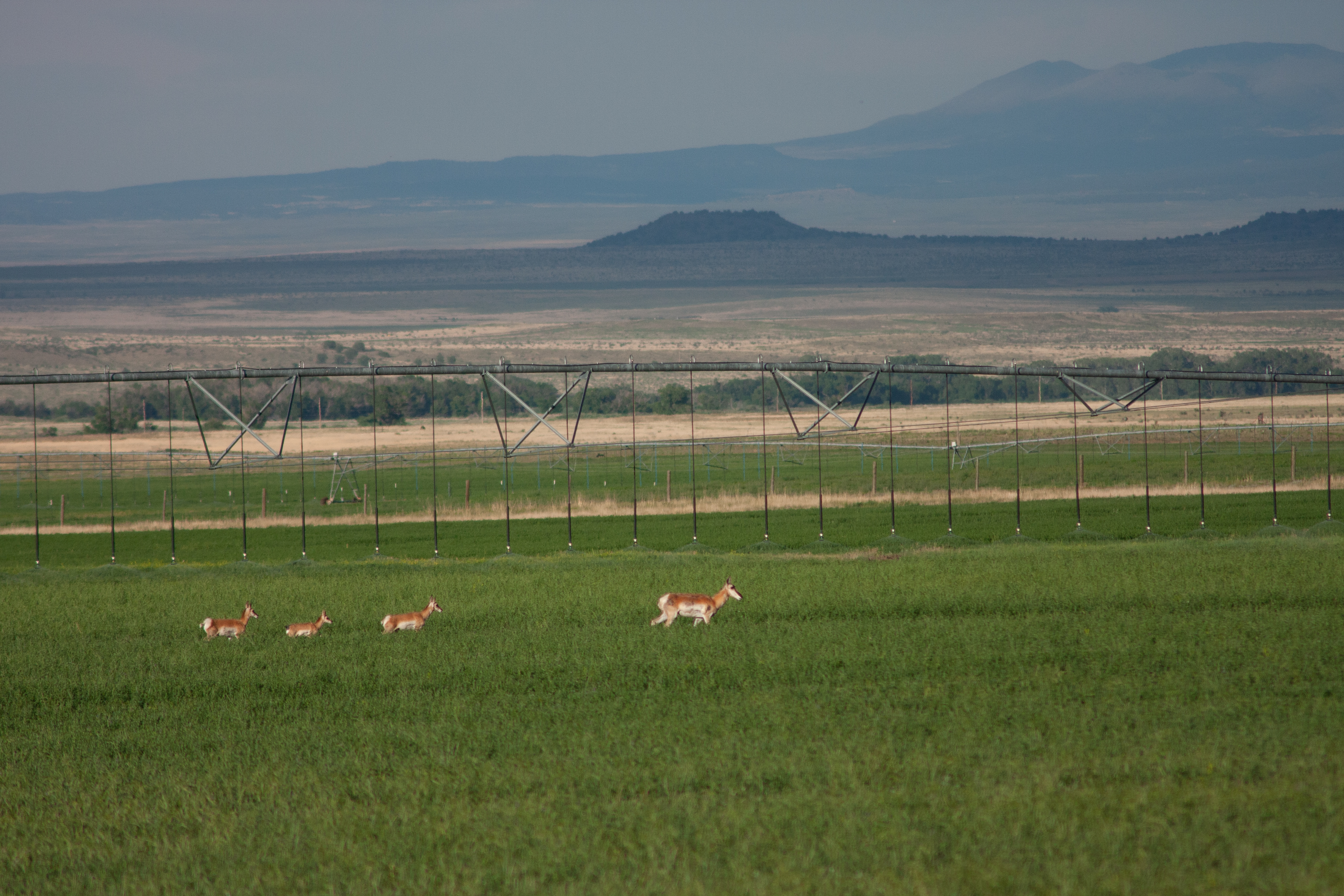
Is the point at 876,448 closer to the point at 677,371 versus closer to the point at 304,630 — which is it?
the point at 677,371

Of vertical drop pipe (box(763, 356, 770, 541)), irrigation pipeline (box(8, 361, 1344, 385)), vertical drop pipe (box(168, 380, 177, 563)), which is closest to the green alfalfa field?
vertical drop pipe (box(168, 380, 177, 563))

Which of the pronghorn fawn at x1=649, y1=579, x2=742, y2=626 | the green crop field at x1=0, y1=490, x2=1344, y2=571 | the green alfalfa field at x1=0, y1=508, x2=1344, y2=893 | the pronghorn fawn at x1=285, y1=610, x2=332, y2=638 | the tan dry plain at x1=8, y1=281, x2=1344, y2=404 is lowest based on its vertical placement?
the green crop field at x1=0, y1=490, x2=1344, y2=571

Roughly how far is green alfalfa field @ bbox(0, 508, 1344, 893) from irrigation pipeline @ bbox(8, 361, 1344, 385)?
794cm

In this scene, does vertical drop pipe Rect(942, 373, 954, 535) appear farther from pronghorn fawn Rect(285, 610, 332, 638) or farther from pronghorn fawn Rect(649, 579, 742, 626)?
pronghorn fawn Rect(285, 610, 332, 638)

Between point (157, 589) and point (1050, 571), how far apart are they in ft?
59.4

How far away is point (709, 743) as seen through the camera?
1285 cm

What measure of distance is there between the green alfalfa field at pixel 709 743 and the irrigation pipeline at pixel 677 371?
26.0ft

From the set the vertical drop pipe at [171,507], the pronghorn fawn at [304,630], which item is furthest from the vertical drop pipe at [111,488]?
the pronghorn fawn at [304,630]

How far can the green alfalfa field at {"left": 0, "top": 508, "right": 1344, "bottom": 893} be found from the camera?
991cm

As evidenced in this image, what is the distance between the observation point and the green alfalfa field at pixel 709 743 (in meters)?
9.91

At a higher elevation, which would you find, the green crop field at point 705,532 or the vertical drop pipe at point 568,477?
the vertical drop pipe at point 568,477

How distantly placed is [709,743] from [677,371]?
18378mm

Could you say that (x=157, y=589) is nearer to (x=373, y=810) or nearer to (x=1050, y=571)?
(x=373, y=810)

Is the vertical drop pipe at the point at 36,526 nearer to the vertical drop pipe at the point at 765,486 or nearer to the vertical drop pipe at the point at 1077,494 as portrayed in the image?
the vertical drop pipe at the point at 765,486
